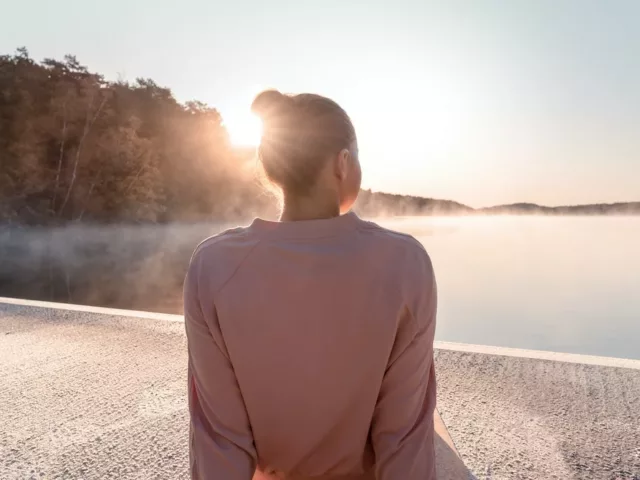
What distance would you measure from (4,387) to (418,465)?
2353mm

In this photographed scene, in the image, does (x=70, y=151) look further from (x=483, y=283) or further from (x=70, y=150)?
(x=483, y=283)

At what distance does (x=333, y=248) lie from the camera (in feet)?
2.43

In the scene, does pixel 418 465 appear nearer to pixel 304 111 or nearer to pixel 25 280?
pixel 304 111

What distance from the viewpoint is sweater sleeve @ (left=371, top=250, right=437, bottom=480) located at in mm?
775

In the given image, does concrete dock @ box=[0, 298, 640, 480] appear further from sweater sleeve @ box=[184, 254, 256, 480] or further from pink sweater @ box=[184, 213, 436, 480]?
sweater sleeve @ box=[184, 254, 256, 480]

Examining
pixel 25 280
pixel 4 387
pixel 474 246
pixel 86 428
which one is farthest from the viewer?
pixel 474 246

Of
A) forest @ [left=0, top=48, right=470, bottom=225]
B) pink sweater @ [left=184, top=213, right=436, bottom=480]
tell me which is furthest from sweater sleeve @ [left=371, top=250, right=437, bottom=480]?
forest @ [left=0, top=48, right=470, bottom=225]

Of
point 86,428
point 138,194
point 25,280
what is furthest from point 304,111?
point 138,194

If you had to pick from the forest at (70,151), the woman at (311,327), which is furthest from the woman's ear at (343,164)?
the forest at (70,151)

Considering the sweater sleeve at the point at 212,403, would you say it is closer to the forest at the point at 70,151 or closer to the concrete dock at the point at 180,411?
the concrete dock at the point at 180,411

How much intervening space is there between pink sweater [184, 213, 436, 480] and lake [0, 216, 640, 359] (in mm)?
195

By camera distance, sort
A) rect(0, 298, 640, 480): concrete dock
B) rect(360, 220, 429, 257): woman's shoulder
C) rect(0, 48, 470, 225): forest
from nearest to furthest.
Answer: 1. rect(360, 220, 429, 257): woman's shoulder
2. rect(0, 298, 640, 480): concrete dock
3. rect(0, 48, 470, 225): forest

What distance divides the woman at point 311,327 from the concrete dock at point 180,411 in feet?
1.41

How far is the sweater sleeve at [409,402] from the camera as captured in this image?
0.77m
